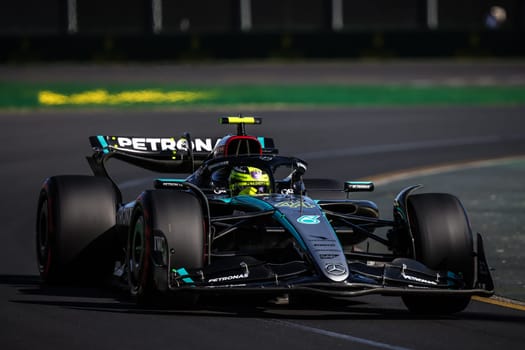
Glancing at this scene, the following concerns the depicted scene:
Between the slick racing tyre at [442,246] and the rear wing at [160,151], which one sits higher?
the rear wing at [160,151]

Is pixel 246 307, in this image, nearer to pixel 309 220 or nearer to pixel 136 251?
pixel 309 220

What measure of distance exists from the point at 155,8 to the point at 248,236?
39348mm

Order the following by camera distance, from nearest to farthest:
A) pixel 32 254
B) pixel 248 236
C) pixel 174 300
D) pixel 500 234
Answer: pixel 174 300 < pixel 248 236 < pixel 32 254 < pixel 500 234

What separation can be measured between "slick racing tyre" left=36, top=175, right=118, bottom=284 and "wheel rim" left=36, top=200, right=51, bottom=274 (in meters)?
0.01

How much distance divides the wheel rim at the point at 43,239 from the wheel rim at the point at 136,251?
1244mm

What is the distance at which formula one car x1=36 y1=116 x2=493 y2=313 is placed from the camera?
975cm

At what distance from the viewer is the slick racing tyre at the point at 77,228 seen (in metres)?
11.5

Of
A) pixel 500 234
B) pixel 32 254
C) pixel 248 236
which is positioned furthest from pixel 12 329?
pixel 500 234

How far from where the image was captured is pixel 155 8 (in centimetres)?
4947

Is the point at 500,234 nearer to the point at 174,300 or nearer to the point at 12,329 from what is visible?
the point at 174,300

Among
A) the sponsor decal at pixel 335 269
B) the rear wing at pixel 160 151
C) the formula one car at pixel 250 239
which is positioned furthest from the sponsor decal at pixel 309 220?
the rear wing at pixel 160 151

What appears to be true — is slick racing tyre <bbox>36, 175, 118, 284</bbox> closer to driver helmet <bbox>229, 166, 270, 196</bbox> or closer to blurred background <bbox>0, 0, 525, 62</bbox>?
driver helmet <bbox>229, 166, 270, 196</bbox>

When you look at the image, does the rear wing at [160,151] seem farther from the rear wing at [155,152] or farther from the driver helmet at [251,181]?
the driver helmet at [251,181]

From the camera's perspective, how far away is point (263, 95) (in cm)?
3841
